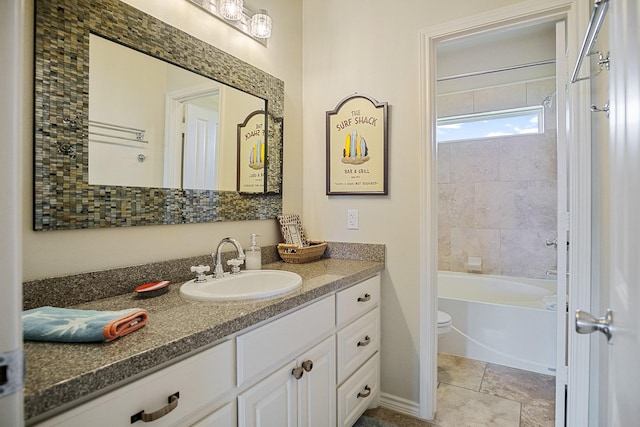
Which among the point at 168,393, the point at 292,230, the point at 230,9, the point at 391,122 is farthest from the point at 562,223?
the point at 230,9

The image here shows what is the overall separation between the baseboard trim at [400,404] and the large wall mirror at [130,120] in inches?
52.0

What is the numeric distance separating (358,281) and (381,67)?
1.24 metres

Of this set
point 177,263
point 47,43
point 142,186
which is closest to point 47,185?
point 142,186

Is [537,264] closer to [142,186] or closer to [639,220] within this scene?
[639,220]

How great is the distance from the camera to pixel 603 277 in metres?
1.54

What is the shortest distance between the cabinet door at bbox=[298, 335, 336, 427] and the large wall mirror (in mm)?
782

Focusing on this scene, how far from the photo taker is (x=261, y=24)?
1.87m

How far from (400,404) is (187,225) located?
155 centimetres

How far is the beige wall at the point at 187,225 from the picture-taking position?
3.62 feet

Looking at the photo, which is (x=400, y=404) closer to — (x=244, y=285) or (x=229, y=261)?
(x=244, y=285)

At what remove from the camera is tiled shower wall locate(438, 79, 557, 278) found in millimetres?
3131

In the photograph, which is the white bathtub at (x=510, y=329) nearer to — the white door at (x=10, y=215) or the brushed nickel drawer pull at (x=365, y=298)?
the brushed nickel drawer pull at (x=365, y=298)

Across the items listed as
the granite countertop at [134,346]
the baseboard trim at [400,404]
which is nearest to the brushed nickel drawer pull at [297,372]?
the granite countertop at [134,346]

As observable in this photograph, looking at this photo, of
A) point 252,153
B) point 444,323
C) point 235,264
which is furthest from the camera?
point 444,323
